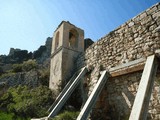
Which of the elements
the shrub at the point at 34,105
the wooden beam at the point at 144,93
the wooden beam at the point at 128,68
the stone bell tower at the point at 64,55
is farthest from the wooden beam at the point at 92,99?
the stone bell tower at the point at 64,55

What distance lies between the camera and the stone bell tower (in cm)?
848

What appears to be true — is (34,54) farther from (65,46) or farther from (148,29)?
(148,29)

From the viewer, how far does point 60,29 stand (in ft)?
31.3

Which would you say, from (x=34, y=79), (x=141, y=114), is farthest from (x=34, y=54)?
(x=141, y=114)

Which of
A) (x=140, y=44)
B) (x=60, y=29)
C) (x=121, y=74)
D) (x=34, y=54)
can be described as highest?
(x=34, y=54)

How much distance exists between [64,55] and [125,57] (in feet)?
12.4

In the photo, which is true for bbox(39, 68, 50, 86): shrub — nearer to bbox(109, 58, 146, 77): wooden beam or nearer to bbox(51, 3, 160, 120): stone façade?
bbox(51, 3, 160, 120): stone façade

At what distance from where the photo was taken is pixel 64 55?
868cm

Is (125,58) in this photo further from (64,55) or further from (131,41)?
(64,55)

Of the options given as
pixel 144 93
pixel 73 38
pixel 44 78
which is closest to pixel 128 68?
pixel 144 93

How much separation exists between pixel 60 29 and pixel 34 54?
25549mm

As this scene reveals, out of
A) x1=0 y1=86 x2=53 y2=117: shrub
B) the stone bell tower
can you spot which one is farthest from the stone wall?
x1=0 y1=86 x2=53 y2=117: shrub

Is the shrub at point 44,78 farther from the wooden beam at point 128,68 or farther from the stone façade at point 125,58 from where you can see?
the wooden beam at point 128,68

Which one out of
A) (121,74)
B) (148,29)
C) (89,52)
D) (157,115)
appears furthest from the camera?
(89,52)
